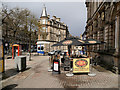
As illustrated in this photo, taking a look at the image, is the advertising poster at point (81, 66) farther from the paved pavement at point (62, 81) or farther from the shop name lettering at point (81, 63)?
the paved pavement at point (62, 81)

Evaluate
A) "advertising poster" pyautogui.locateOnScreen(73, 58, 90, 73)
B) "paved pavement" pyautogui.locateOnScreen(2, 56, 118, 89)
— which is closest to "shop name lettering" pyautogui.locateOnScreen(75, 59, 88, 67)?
"advertising poster" pyautogui.locateOnScreen(73, 58, 90, 73)

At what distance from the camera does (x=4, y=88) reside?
478 centimetres

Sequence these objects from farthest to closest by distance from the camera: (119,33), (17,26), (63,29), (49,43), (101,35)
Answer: (63,29), (49,43), (17,26), (101,35), (119,33)

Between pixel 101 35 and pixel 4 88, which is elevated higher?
pixel 101 35

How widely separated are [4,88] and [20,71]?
3038 millimetres

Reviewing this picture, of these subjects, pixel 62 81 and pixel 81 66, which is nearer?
pixel 62 81

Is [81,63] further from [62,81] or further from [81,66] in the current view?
[62,81]

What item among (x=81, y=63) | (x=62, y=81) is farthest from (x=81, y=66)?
(x=62, y=81)

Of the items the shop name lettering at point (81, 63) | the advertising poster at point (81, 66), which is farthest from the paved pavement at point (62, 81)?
the shop name lettering at point (81, 63)

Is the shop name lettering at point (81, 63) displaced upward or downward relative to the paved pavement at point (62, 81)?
upward

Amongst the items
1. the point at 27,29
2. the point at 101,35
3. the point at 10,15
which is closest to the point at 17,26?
the point at 10,15

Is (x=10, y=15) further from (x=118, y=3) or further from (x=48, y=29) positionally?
(x=118, y=3)

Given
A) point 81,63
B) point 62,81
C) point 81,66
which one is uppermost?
point 81,63

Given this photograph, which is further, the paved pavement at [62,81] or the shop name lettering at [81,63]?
the shop name lettering at [81,63]
